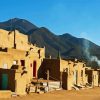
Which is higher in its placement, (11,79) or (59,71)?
(59,71)

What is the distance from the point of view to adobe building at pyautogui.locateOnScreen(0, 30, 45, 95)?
3472 cm

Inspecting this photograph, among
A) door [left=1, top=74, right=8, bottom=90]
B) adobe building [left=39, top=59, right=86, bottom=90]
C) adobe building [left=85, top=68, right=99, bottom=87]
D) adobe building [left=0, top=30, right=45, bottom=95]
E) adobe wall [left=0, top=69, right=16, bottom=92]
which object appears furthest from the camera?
adobe building [left=85, top=68, right=99, bottom=87]

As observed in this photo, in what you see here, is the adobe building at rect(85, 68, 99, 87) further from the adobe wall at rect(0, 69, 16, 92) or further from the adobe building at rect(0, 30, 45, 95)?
the adobe wall at rect(0, 69, 16, 92)

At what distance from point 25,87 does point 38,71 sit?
12352mm

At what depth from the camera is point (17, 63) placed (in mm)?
40688

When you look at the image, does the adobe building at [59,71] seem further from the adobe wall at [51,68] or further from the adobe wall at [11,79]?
the adobe wall at [11,79]

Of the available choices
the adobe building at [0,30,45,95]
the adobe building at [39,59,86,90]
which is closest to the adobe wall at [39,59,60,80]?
the adobe building at [39,59,86,90]

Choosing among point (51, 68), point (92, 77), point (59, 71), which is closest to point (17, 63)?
point (59, 71)

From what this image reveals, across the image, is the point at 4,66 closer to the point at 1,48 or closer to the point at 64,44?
the point at 1,48

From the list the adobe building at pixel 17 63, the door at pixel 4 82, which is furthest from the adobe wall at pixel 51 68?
the door at pixel 4 82

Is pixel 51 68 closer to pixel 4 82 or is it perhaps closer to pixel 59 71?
pixel 59 71

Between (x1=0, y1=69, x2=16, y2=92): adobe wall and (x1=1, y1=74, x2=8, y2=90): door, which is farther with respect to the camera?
(x1=1, y1=74, x2=8, y2=90): door

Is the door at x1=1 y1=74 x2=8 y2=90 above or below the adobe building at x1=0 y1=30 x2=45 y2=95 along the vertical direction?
below

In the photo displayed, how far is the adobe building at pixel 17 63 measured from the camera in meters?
34.7
